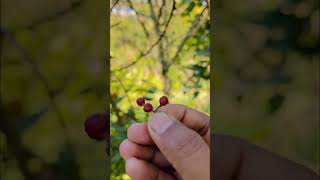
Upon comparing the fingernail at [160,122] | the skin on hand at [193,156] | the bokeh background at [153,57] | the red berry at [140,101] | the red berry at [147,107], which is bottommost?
the skin on hand at [193,156]

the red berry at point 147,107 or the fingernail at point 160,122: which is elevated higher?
the red berry at point 147,107

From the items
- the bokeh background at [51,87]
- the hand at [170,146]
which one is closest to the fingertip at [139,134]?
the hand at [170,146]

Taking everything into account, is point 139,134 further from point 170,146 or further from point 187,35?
point 187,35

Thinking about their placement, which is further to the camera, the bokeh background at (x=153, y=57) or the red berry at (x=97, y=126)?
the bokeh background at (x=153, y=57)

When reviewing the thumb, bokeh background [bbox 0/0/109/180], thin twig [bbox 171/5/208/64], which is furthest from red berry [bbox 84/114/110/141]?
thin twig [bbox 171/5/208/64]

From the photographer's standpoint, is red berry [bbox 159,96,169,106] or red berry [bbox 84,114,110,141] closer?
red berry [bbox 84,114,110,141]

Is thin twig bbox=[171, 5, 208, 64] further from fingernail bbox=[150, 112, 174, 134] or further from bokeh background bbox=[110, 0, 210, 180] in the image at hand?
fingernail bbox=[150, 112, 174, 134]

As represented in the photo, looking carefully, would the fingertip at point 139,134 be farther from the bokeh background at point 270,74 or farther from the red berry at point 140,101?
the bokeh background at point 270,74
